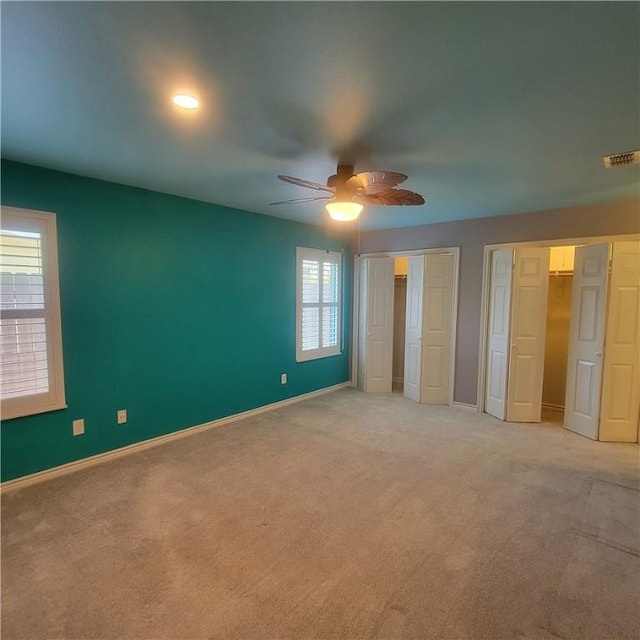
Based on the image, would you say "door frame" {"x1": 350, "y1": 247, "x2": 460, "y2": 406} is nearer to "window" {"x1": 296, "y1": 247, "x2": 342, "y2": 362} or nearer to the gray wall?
the gray wall

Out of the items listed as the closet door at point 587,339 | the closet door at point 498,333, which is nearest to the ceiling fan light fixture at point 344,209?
the closet door at point 498,333

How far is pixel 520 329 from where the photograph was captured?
14.4ft

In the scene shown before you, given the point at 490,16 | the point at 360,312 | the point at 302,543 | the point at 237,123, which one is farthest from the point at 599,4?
the point at 360,312

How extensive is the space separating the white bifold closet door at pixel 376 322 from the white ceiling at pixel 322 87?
2.55 m

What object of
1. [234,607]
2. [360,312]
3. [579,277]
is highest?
[579,277]

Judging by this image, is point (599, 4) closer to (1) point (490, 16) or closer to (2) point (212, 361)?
(1) point (490, 16)

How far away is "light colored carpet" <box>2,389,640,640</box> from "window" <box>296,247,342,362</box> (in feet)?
6.17

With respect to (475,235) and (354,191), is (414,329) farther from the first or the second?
(354,191)

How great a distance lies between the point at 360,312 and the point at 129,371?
3.41m

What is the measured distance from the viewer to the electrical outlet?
3.13 meters

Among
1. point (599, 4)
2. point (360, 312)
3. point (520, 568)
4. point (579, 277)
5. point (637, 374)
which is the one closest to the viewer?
point (599, 4)

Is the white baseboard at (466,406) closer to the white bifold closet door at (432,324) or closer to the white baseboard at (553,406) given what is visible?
the white bifold closet door at (432,324)

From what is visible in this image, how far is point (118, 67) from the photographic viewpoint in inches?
62.6

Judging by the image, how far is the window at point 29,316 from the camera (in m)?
2.74
